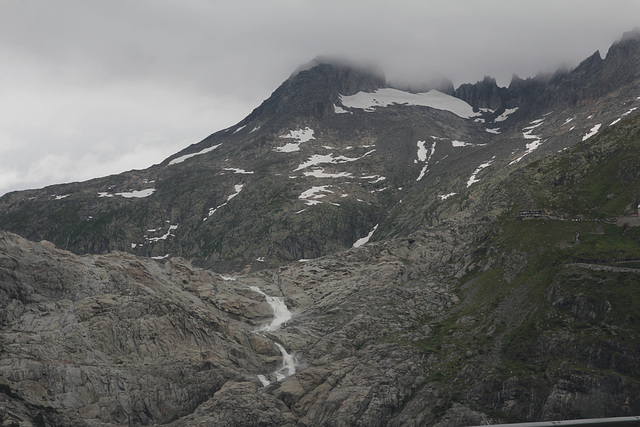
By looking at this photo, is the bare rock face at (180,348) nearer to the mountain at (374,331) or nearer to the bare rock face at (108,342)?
the bare rock face at (108,342)

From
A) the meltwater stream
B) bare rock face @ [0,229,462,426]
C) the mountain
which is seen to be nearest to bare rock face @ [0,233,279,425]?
bare rock face @ [0,229,462,426]

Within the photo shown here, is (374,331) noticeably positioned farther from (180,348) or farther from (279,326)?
(180,348)

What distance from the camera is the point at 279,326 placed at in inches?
5615

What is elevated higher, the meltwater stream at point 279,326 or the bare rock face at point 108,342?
the bare rock face at point 108,342

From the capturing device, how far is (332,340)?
126688mm

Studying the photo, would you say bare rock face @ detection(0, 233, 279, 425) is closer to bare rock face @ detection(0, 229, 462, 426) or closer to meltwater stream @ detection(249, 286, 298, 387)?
bare rock face @ detection(0, 229, 462, 426)

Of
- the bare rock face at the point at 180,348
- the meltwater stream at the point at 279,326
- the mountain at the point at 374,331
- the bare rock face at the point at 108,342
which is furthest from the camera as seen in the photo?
the meltwater stream at the point at 279,326

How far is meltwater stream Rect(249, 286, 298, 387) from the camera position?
384ft

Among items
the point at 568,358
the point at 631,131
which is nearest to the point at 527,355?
the point at 568,358

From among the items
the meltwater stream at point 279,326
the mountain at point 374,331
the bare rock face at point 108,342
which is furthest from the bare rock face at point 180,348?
the meltwater stream at point 279,326

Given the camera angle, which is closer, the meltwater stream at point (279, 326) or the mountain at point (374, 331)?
the mountain at point (374, 331)

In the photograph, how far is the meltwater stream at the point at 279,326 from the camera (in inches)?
4606

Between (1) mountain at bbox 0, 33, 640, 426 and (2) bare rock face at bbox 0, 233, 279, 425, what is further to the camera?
(2) bare rock face at bbox 0, 233, 279, 425

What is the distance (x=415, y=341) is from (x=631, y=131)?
306 feet
